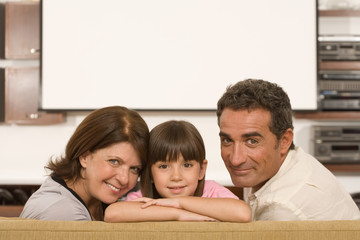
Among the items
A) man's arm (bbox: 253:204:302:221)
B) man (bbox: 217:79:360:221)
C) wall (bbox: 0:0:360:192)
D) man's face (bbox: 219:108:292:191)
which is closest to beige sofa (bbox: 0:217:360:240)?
man's arm (bbox: 253:204:302:221)

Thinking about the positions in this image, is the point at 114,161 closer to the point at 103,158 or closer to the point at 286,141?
the point at 103,158

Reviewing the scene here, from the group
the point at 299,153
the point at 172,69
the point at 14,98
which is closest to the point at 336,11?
the point at 172,69

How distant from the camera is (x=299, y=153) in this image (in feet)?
5.45

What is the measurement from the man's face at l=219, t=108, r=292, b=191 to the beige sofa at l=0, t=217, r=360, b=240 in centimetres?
76

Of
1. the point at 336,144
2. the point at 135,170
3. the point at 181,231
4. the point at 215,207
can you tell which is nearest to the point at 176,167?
the point at 135,170

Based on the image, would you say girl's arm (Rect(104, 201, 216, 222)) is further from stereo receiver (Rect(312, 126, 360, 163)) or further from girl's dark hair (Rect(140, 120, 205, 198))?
stereo receiver (Rect(312, 126, 360, 163))

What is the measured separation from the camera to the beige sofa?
0.91 metres

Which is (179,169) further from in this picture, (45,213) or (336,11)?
(336,11)

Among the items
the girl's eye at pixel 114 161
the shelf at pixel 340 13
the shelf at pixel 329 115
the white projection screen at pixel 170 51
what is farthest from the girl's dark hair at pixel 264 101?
the shelf at pixel 340 13

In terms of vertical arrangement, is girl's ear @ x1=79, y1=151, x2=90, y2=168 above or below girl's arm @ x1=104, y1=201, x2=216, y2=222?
above

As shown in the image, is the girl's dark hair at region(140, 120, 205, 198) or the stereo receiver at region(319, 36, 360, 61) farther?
the stereo receiver at region(319, 36, 360, 61)

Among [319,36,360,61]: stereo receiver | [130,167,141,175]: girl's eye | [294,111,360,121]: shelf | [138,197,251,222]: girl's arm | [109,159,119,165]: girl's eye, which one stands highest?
[319,36,360,61]: stereo receiver

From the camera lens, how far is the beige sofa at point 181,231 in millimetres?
911

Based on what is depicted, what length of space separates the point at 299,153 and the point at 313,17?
2.20 meters
